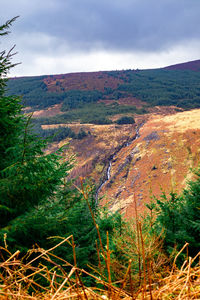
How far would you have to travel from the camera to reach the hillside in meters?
25.6

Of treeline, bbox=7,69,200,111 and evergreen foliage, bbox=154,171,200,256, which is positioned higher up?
treeline, bbox=7,69,200,111

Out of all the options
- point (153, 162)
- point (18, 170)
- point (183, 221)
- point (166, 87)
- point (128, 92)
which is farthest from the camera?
point (166, 87)

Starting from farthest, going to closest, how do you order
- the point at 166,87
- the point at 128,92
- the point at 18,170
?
the point at 166,87, the point at 128,92, the point at 18,170

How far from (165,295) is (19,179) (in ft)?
Answer: 9.26

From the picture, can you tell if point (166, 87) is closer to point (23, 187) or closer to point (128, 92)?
point (128, 92)

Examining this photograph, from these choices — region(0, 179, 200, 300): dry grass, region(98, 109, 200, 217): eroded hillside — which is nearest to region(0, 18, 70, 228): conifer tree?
region(0, 179, 200, 300): dry grass

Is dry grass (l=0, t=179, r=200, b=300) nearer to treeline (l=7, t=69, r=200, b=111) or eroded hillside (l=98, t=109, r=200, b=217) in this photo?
eroded hillside (l=98, t=109, r=200, b=217)

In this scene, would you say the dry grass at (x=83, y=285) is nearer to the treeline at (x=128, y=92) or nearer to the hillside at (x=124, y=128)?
the hillside at (x=124, y=128)

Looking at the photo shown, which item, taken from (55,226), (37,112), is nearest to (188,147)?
(55,226)

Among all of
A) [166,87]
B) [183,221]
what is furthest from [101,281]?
[166,87]

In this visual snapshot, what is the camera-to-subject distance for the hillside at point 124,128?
2562cm

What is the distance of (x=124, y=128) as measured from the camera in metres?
46.0

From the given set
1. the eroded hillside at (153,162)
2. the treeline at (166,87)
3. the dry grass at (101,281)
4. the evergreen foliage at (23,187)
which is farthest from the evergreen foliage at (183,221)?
the treeline at (166,87)

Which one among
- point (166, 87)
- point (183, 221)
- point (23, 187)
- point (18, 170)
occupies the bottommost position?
point (183, 221)
